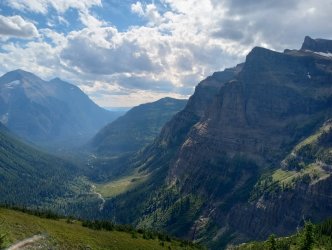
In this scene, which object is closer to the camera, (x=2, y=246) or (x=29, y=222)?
(x=2, y=246)

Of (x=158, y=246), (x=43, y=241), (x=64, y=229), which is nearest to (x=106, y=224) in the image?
(x=158, y=246)

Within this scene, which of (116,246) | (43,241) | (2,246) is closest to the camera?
(2,246)

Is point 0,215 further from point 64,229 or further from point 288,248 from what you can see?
point 288,248

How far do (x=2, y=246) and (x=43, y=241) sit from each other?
26.0 meters

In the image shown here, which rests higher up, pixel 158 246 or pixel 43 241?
pixel 43 241

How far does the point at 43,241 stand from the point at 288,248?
114904mm

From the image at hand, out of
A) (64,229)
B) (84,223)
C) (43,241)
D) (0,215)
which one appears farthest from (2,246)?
(84,223)

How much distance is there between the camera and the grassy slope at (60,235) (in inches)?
4635

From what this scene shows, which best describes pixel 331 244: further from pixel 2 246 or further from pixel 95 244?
pixel 2 246

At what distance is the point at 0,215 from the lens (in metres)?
127

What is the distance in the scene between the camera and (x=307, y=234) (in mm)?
133500

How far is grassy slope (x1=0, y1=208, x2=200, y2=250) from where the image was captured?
117731mm

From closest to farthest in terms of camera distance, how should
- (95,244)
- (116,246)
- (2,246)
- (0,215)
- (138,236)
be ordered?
(2,246), (0,215), (95,244), (116,246), (138,236)

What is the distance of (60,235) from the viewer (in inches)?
5172
